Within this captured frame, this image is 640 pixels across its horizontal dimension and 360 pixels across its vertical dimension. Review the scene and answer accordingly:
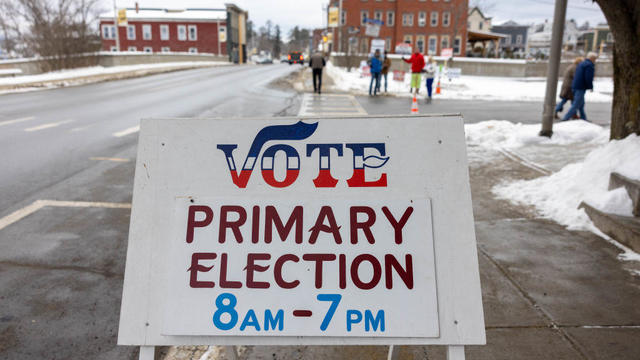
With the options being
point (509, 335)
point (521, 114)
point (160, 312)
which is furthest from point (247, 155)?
point (521, 114)

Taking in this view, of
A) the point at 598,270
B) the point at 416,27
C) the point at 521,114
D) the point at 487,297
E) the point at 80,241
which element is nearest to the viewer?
the point at 487,297

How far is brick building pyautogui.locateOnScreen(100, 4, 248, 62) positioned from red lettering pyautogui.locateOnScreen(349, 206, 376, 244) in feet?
264

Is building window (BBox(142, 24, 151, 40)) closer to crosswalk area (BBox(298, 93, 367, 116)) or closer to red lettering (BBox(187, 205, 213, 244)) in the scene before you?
crosswalk area (BBox(298, 93, 367, 116))

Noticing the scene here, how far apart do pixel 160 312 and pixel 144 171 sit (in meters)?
0.67

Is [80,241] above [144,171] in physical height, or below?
below

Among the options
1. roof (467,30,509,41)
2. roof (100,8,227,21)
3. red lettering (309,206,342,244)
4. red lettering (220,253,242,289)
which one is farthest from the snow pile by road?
roof (100,8,227,21)

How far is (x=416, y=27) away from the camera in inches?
2542

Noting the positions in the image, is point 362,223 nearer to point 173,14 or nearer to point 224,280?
point 224,280

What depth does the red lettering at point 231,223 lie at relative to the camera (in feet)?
7.34

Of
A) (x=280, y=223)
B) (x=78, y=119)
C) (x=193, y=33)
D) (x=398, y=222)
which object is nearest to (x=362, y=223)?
(x=398, y=222)

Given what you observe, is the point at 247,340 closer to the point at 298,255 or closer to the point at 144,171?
the point at 298,255

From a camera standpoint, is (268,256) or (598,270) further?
(598,270)

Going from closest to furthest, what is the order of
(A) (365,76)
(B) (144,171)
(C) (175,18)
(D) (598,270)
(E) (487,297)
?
(B) (144,171) → (E) (487,297) → (D) (598,270) → (A) (365,76) → (C) (175,18)

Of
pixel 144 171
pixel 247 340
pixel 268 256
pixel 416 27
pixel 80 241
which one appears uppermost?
pixel 416 27
